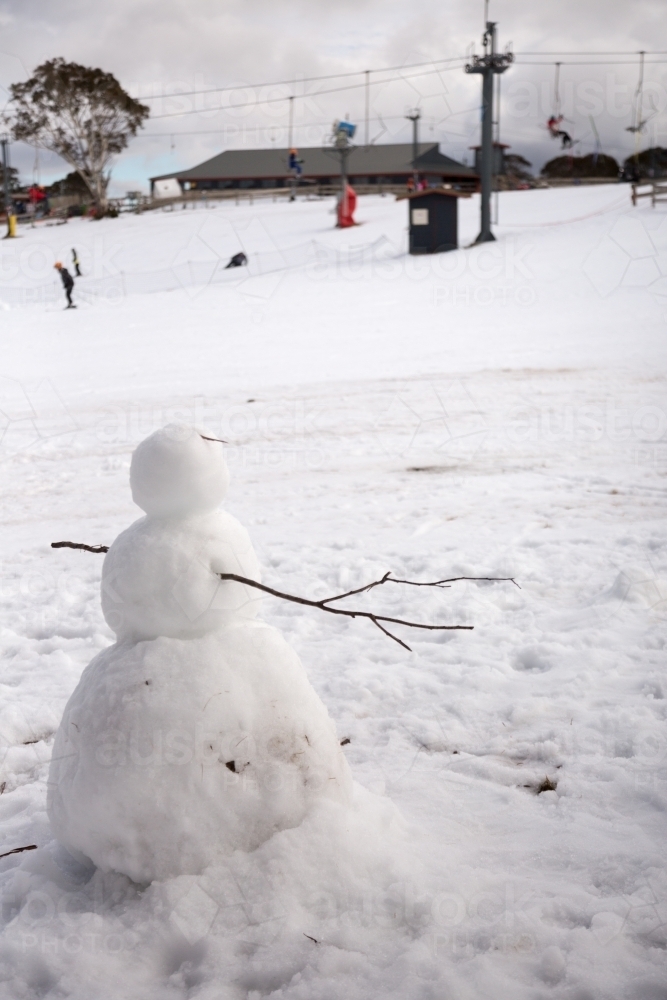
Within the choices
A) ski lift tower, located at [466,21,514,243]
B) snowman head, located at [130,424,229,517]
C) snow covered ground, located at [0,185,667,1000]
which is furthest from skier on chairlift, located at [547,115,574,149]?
snowman head, located at [130,424,229,517]

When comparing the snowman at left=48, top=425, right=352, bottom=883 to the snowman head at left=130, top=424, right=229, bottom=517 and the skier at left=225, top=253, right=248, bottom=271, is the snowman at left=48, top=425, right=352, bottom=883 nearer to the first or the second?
the snowman head at left=130, top=424, right=229, bottom=517

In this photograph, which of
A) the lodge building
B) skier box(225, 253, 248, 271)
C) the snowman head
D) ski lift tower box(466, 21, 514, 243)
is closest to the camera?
the snowman head

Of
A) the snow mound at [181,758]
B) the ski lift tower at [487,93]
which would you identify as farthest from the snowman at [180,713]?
the ski lift tower at [487,93]

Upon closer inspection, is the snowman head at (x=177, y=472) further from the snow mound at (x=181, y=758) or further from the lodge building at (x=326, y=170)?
the lodge building at (x=326, y=170)

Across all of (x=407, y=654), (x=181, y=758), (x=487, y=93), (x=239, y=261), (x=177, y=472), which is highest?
(x=487, y=93)

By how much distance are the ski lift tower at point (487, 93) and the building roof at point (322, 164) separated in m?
28.8

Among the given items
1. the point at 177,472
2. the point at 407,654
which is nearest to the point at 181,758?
the point at 177,472

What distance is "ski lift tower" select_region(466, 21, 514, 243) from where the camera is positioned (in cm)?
2320

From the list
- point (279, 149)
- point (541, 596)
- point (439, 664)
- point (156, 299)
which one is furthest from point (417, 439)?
point (279, 149)

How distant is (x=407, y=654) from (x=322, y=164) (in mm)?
55896

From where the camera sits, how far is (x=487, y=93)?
24.0 metres

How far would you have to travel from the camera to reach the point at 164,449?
1921 millimetres

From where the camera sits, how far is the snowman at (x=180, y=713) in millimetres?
1879

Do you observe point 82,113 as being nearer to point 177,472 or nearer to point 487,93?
point 487,93
